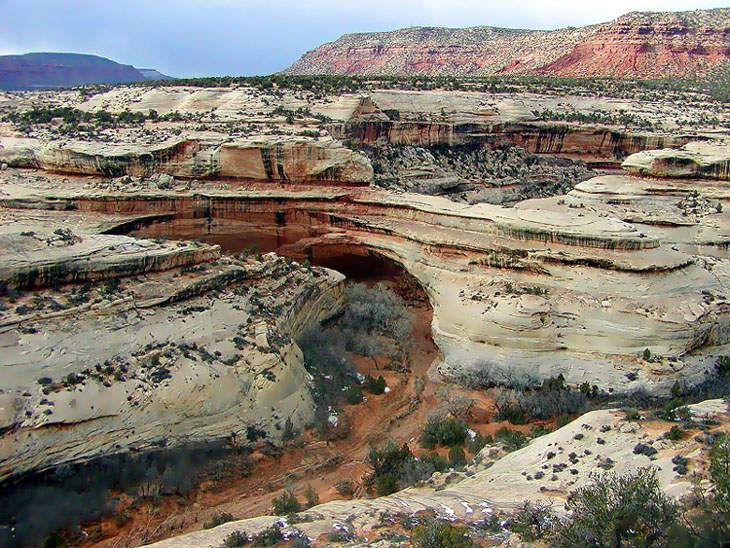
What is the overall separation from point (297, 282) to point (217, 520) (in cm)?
840

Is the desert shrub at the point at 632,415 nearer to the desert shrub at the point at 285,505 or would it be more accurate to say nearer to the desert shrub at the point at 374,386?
the desert shrub at the point at 285,505

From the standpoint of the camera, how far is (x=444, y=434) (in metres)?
13.6

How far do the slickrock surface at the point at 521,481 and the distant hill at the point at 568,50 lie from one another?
212 ft

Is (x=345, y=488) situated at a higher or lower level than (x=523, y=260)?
lower

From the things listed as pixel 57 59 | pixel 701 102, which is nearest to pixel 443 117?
pixel 701 102

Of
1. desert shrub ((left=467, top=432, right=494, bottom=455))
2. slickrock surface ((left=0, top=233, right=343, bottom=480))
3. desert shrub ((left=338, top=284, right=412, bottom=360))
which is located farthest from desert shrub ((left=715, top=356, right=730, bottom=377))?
slickrock surface ((left=0, top=233, right=343, bottom=480))

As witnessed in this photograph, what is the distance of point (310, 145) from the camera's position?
72.0 feet

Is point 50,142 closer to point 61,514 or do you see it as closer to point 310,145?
point 310,145

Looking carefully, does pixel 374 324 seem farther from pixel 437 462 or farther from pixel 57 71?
pixel 57 71

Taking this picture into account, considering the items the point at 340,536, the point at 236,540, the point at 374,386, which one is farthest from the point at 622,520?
the point at 374,386

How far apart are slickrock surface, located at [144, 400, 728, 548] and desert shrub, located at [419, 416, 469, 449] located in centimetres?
197

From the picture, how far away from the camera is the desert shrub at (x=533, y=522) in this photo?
753 cm

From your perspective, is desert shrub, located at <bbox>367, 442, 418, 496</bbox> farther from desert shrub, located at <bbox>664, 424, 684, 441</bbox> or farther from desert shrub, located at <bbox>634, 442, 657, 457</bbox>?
desert shrub, located at <bbox>664, 424, 684, 441</bbox>

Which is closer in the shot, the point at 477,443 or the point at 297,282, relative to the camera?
the point at 477,443
